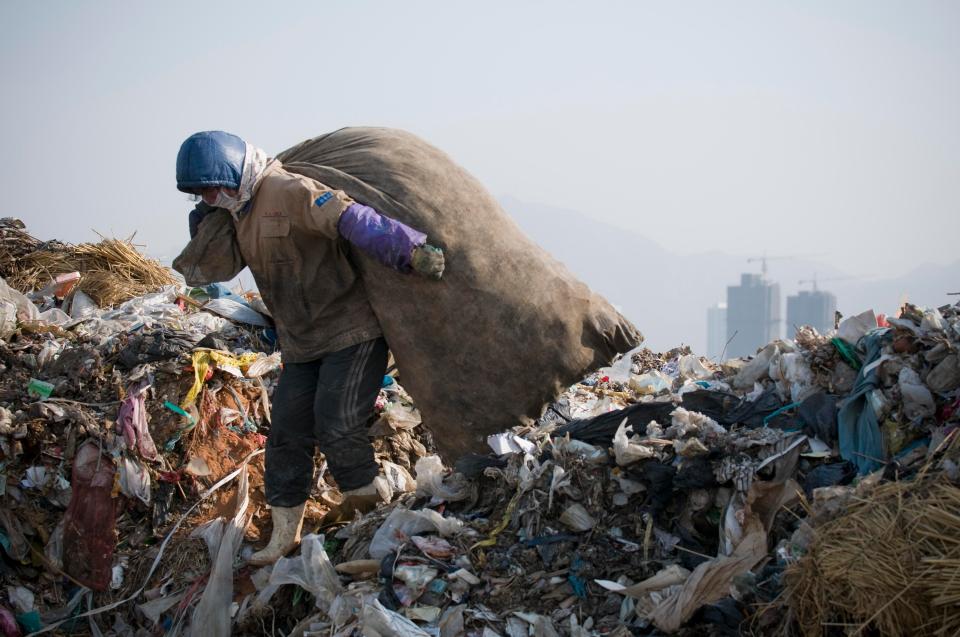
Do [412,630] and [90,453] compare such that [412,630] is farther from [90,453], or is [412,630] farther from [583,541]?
[90,453]

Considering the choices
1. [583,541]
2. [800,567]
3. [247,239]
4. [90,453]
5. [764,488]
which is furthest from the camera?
[90,453]

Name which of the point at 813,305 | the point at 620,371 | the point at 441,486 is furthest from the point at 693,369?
the point at 813,305

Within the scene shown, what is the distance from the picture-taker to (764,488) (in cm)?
310

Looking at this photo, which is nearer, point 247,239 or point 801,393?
point 247,239

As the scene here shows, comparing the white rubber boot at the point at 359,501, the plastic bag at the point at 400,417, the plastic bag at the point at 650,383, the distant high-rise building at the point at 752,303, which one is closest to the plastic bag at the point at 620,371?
the plastic bag at the point at 650,383

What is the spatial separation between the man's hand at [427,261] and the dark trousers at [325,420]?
16.6 inches

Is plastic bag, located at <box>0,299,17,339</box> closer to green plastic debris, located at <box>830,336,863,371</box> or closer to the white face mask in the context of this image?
the white face mask

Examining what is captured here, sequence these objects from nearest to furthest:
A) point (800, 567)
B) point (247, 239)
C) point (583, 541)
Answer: point (800, 567), point (583, 541), point (247, 239)

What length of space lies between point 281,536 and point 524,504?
1.08m

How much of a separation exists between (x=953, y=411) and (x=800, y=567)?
1100 mm

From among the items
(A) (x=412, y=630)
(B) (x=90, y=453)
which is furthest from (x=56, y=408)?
(A) (x=412, y=630)

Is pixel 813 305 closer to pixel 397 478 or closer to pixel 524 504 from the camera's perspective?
pixel 397 478

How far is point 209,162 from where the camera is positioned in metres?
3.35

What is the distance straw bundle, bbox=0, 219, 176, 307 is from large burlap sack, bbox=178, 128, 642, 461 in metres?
3.79
